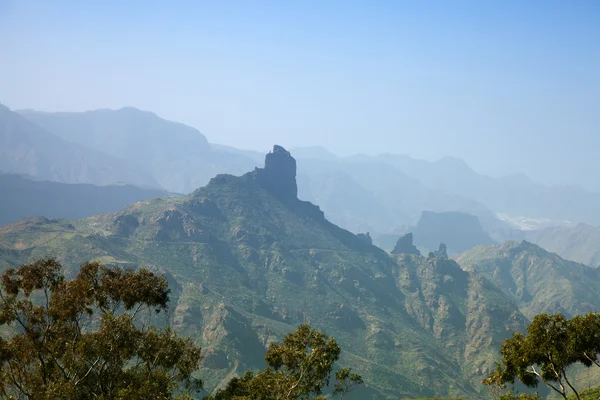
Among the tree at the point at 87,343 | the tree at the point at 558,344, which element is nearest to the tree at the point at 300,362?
the tree at the point at 87,343

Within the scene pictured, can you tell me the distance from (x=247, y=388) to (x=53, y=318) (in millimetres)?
21127

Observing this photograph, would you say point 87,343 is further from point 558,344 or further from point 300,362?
point 558,344

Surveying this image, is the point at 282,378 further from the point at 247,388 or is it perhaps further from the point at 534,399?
the point at 534,399

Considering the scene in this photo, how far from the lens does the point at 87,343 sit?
42438 mm

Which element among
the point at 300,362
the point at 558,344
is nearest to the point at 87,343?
the point at 300,362

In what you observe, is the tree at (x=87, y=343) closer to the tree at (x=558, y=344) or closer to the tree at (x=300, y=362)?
the tree at (x=300, y=362)

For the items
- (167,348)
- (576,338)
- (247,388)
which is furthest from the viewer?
(247,388)

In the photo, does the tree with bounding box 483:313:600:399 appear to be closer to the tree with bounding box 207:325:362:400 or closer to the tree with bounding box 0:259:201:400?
the tree with bounding box 207:325:362:400

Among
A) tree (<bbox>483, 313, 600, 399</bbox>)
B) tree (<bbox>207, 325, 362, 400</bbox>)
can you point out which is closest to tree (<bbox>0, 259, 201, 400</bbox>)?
tree (<bbox>207, 325, 362, 400</bbox>)

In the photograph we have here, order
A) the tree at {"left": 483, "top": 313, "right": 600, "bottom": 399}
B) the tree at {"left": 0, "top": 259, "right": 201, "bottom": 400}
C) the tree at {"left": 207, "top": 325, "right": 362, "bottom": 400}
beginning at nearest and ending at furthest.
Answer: the tree at {"left": 483, "top": 313, "right": 600, "bottom": 399}
the tree at {"left": 0, "top": 259, "right": 201, "bottom": 400}
the tree at {"left": 207, "top": 325, "right": 362, "bottom": 400}

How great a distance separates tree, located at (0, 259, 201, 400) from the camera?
42.9 m

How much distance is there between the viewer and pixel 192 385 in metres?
56.5

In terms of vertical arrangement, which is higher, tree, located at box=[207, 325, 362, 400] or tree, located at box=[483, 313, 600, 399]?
tree, located at box=[483, 313, 600, 399]

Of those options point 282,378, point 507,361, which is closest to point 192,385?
→ point 282,378
